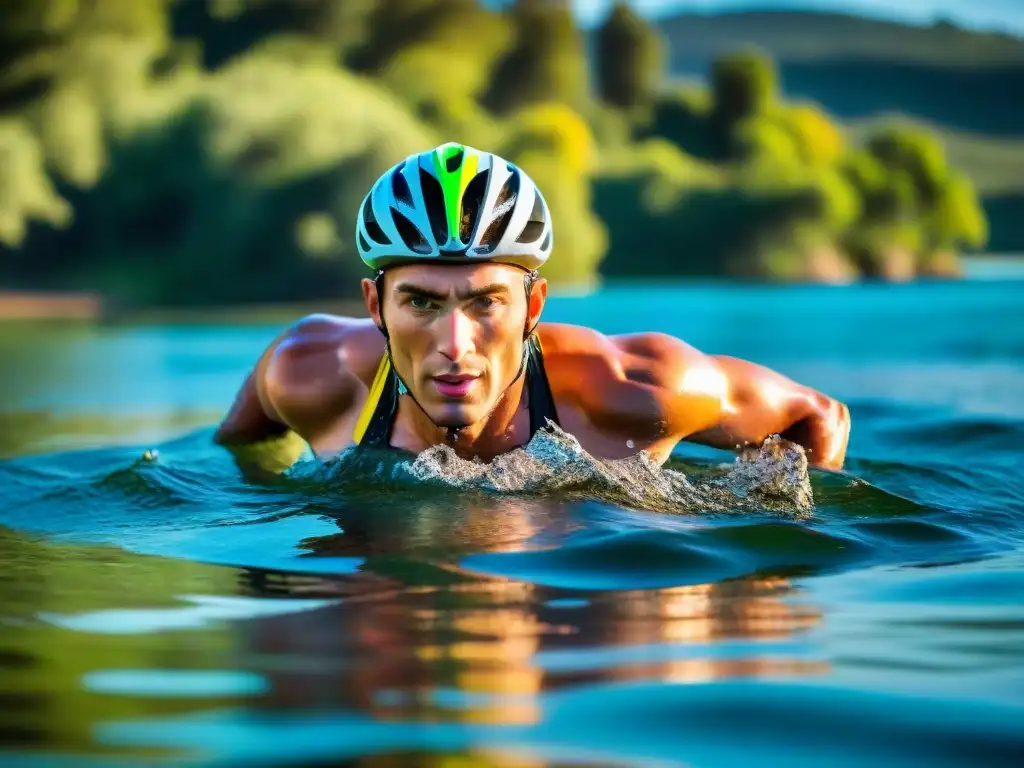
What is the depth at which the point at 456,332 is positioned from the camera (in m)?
5.62

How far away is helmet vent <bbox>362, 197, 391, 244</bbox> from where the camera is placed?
5.84m

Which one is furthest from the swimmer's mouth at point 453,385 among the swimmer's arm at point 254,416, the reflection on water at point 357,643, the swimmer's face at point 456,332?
the swimmer's arm at point 254,416

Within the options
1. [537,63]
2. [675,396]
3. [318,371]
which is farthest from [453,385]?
[537,63]

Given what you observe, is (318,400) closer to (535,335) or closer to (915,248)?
(535,335)

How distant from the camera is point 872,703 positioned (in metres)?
3.15

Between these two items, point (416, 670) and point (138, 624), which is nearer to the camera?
point (416, 670)

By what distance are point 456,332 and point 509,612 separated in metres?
1.86

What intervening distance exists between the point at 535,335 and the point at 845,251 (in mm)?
102861

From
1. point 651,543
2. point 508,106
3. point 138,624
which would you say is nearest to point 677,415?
point 651,543

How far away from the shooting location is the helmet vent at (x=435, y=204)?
570 centimetres

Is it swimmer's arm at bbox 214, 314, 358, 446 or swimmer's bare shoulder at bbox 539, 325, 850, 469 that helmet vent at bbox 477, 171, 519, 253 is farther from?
swimmer's arm at bbox 214, 314, 358, 446

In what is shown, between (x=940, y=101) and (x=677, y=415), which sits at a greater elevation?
(x=940, y=101)

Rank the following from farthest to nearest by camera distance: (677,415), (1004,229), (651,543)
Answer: (1004,229), (677,415), (651,543)

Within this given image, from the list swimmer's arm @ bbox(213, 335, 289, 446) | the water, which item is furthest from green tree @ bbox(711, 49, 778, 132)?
swimmer's arm @ bbox(213, 335, 289, 446)
